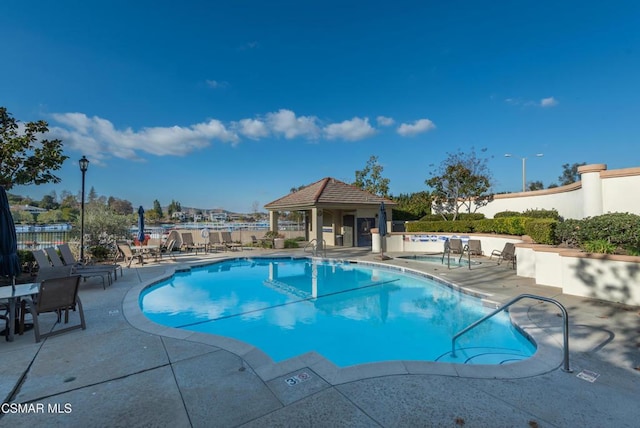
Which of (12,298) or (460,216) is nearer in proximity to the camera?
(12,298)

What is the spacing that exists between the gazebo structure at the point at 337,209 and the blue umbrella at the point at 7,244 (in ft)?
39.3

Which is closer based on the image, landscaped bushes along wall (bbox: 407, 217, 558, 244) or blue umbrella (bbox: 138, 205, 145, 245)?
landscaped bushes along wall (bbox: 407, 217, 558, 244)

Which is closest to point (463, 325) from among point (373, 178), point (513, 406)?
point (513, 406)

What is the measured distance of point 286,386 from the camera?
3189 mm

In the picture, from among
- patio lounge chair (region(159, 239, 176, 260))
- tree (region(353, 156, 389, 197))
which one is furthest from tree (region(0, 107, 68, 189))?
tree (region(353, 156, 389, 197))

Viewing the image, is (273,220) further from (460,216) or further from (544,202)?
(544,202)

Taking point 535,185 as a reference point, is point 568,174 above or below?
above

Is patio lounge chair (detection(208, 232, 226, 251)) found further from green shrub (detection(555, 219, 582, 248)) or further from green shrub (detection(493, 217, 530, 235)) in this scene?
green shrub (detection(555, 219, 582, 248))

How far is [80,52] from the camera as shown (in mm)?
10688

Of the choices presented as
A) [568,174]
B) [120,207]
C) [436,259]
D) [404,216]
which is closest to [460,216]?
[404,216]

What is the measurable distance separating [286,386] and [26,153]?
437 inches

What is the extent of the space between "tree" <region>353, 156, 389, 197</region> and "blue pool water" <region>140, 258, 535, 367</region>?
17.7m

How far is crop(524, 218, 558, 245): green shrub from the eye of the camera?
8875 mm

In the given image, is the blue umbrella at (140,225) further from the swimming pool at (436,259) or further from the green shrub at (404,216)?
the green shrub at (404,216)
